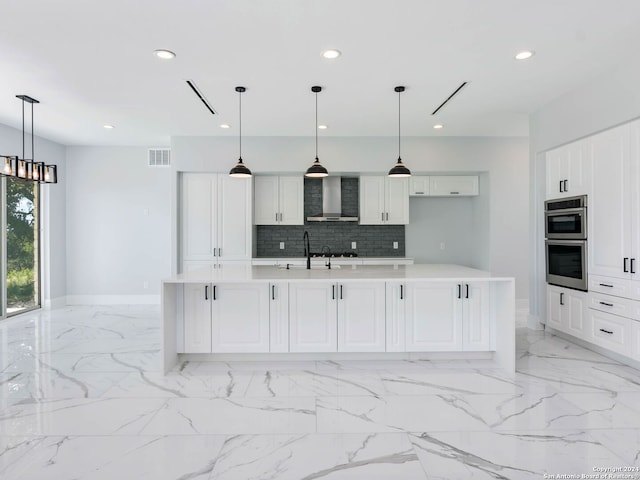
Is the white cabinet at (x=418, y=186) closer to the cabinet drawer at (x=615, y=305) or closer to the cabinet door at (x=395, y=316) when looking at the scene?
the cabinet drawer at (x=615, y=305)

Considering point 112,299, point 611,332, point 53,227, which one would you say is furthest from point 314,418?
point 53,227

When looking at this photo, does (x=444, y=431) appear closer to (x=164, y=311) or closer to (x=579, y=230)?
(x=164, y=311)

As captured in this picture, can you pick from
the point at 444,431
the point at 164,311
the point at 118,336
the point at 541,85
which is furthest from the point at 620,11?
the point at 118,336

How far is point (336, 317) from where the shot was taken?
367cm

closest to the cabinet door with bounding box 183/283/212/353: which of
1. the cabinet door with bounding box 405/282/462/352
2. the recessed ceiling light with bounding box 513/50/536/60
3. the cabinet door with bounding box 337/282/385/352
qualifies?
the cabinet door with bounding box 337/282/385/352

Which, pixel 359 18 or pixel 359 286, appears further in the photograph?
pixel 359 286

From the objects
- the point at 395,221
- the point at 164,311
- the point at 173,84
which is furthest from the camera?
the point at 395,221

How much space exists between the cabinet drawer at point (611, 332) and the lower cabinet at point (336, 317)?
209 cm

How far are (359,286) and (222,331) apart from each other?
1.29m

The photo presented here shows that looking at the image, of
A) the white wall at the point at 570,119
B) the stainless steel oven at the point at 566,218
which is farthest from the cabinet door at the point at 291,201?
the stainless steel oven at the point at 566,218

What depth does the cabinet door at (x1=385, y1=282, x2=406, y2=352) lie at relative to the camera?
12.1ft

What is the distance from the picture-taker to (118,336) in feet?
15.9

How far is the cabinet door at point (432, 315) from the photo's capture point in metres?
3.69

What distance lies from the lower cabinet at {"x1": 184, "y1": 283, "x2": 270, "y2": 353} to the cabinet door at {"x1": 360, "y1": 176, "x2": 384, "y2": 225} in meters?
3.17
